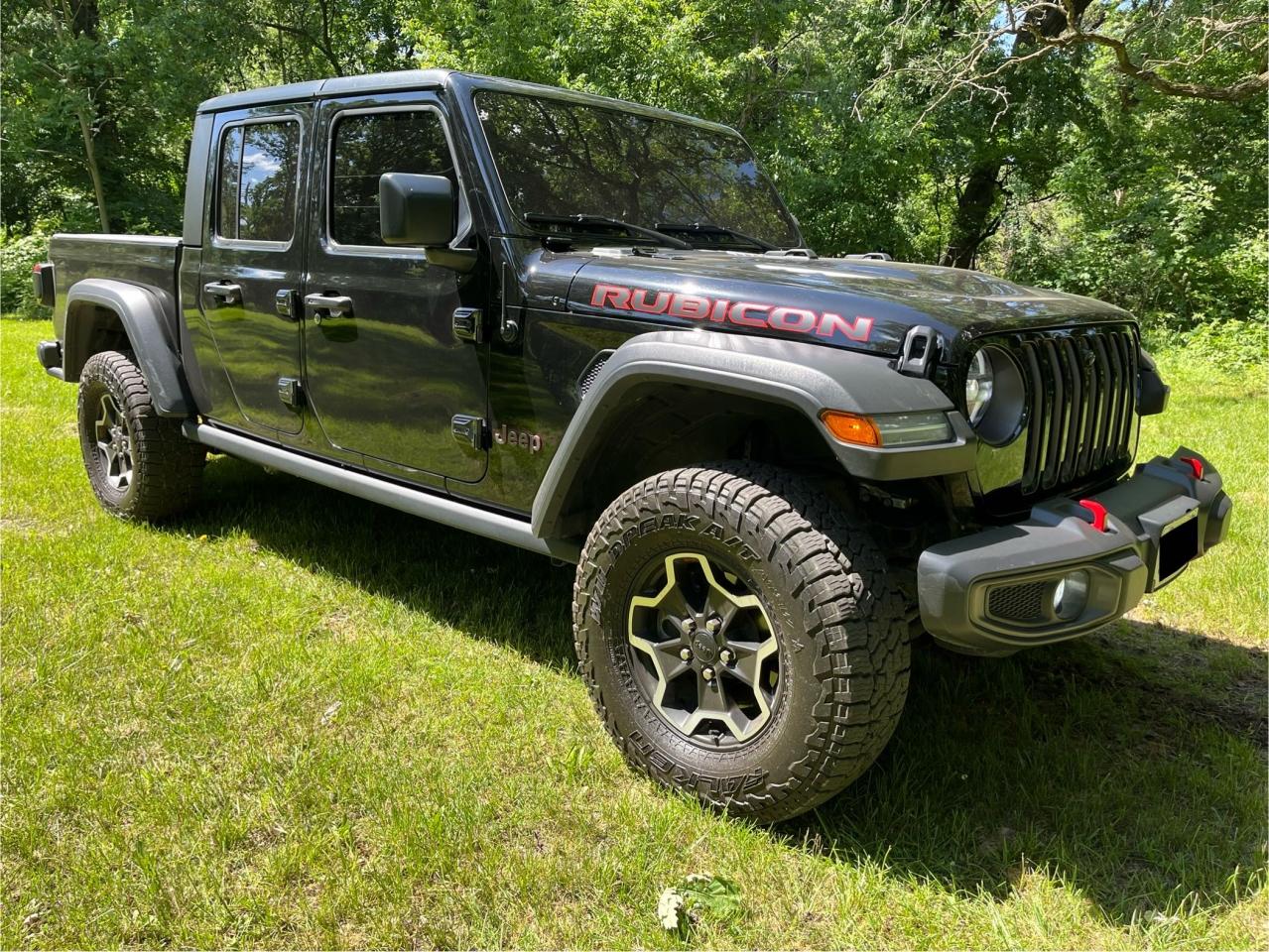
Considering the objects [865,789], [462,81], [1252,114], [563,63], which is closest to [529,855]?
[865,789]

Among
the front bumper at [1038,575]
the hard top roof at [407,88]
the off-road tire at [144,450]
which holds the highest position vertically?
the hard top roof at [407,88]

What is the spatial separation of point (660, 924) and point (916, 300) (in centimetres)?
160

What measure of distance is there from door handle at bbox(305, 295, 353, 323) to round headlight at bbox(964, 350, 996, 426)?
2.15 m

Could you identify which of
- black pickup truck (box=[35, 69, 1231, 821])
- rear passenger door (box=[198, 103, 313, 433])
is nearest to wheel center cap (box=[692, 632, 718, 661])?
black pickup truck (box=[35, 69, 1231, 821])

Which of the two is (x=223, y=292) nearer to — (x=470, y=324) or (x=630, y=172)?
(x=470, y=324)

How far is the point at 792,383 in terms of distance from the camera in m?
2.15

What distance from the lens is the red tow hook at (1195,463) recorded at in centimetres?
283

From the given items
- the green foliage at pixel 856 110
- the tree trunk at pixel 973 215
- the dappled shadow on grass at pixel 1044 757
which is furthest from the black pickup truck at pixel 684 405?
the tree trunk at pixel 973 215

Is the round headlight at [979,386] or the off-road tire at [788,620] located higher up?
the round headlight at [979,386]

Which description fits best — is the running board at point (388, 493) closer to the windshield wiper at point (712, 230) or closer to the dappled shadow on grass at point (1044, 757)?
the dappled shadow on grass at point (1044, 757)

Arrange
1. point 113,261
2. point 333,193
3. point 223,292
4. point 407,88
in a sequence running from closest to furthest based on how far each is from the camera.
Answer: point 407,88 → point 333,193 → point 223,292 → point 113,261

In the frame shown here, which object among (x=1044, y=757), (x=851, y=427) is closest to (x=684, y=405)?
(x=851, y=427)

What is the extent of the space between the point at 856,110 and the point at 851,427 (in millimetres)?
11660

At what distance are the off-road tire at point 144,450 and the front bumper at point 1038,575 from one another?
371cm
